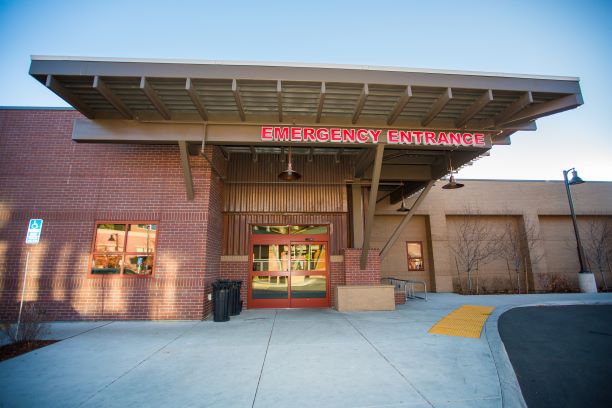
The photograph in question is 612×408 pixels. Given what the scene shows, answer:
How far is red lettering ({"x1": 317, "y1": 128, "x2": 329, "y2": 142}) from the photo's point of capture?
845 cm

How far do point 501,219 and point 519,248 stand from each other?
194cm

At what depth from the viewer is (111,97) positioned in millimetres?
7512

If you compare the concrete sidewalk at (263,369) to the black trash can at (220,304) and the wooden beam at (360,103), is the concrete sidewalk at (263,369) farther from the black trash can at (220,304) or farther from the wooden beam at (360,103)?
the wooden beam at (360,103)

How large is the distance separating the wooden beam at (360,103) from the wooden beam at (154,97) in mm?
5371

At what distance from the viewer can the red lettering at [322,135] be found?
8453 mm

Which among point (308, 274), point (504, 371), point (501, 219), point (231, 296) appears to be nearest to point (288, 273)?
point (308, 274)

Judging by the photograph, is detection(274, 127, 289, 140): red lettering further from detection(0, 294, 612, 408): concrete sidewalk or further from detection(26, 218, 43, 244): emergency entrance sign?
detection(26, 218, 43, 244): emergency entrance sign

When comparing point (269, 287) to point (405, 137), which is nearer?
point (405, 137)

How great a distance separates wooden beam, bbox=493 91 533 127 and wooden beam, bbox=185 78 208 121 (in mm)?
8742

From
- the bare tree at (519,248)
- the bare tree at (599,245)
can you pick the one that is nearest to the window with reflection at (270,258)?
the bare tree at (519,248)

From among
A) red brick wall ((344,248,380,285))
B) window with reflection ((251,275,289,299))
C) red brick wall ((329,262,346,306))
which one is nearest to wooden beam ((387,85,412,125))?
red brick wall ((344,248,380,285))

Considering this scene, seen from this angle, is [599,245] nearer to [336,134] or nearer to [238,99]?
[336,134]

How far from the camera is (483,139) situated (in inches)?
352

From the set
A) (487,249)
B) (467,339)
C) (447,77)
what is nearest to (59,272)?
(467,339)
